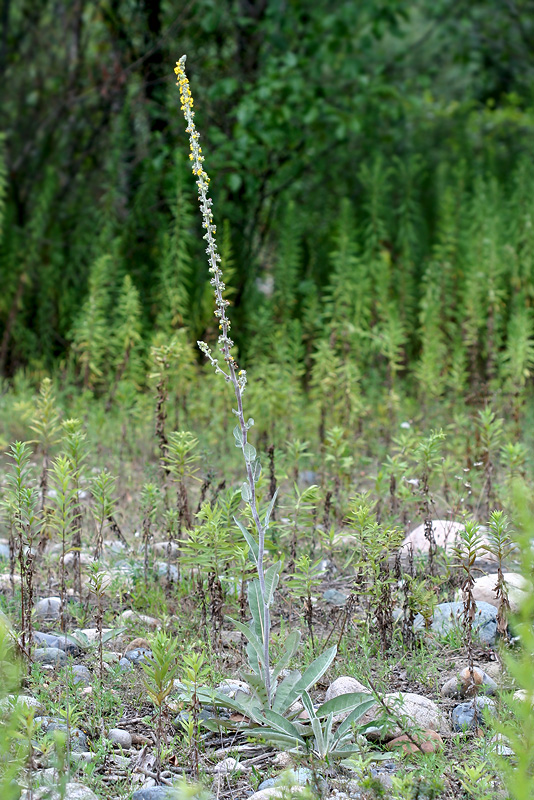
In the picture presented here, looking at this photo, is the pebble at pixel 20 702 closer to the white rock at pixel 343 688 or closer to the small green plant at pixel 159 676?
the small green plant at pixel 159 676

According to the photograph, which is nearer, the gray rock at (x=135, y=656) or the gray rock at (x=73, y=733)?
the gray rock at (x=73, y=733)

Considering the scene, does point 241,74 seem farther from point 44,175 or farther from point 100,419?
point 100,419

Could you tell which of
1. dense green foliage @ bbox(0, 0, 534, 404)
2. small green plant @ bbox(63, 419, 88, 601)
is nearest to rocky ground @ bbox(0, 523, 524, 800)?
small green plant @ bbox(63, 419, 88, 601)

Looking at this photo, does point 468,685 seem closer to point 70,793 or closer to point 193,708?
point 193,708

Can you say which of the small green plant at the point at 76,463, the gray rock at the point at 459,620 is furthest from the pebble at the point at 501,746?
the small green plant at the point at 76,463

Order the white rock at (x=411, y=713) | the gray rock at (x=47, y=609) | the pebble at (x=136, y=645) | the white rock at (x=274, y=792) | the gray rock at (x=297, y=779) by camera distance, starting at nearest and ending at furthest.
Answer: the white rock at (x=274, y=792) < the gray rock at (x=297, y=779) < the white rock at (x=411, y=713) < the pebble at (x=136, y=645) < the gray rock at (x=47, y=609)

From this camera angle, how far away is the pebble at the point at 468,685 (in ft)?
7.68

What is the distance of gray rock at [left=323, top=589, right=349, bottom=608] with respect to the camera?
3057 mm

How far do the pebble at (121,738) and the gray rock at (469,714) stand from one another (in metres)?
0.90

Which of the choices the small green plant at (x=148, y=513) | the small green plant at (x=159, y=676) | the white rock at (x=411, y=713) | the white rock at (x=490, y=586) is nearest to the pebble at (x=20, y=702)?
the small green plant at (x=159, y=676)

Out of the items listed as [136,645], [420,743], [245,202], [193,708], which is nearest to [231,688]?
[193,708]

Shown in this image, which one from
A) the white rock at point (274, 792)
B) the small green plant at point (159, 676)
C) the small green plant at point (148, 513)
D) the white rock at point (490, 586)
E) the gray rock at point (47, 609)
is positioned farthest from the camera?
the small green plant at point (148, 513)

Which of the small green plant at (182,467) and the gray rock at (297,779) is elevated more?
the small green plant at (182,467)

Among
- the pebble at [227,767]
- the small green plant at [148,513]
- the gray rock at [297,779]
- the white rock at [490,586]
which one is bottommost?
the pebble at [227,767]
